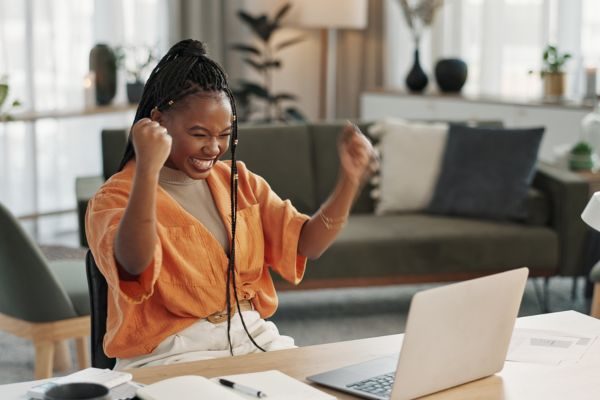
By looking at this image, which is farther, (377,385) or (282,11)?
(282,11)

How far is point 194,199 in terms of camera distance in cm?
189

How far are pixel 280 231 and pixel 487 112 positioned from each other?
384 centimetres

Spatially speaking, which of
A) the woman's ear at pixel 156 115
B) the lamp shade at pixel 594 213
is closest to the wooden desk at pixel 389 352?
the lamp shade at pixel 594 213

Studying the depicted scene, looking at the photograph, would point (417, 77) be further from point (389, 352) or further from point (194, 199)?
point (389, 352)

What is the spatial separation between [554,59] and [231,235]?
371 centimetres

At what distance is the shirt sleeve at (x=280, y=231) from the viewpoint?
1.94 meters

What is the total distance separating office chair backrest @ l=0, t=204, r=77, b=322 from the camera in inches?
112

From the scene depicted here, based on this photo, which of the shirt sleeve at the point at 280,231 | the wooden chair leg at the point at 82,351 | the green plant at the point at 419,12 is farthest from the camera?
the green plant at the point at 419,12

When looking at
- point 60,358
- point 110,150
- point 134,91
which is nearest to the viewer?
point 60,358

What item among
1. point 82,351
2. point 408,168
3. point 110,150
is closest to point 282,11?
point 408,168

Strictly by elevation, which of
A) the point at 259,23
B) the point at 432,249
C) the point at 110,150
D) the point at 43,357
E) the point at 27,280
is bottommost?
the point at 43,357

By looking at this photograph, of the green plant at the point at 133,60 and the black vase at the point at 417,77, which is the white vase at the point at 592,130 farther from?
the green plant at the point at 133,60

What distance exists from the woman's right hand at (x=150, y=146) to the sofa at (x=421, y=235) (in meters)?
2.23

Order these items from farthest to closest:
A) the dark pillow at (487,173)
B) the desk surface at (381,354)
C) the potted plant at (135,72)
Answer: the potted plant at (135,72)
the dark pillow at (487,173)
the desk surface at (381,354)
